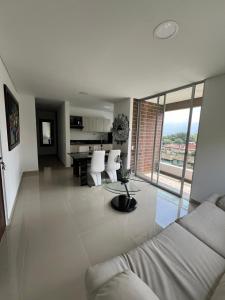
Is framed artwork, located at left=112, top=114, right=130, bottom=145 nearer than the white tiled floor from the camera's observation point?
No

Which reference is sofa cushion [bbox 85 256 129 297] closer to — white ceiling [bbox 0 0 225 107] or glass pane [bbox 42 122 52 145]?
white ceiling [bbox 0 0 225 107]

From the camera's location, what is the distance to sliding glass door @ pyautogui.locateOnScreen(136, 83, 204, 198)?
3.17 m

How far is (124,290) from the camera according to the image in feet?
2.47

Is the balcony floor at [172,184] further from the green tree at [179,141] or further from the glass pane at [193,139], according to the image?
the green tree at [179,141]

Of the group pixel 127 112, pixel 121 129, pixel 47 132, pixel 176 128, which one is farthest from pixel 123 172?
pixel 47 132

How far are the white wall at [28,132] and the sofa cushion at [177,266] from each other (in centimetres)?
456

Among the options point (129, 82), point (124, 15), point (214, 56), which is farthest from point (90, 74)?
point (214, 56)

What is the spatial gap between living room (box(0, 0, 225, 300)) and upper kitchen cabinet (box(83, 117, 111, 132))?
286 centimetres

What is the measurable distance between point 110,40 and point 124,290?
226 cm

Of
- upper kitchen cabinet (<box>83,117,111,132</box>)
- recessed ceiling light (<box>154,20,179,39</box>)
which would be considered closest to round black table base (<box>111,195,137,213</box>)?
recessed ceiling light (<box>154,20,179,39</box>)

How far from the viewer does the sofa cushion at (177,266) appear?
935mm

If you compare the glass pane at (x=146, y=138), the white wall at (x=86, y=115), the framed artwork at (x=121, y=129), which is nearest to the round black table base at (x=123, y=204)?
the glass pane at (x=146, y=138)

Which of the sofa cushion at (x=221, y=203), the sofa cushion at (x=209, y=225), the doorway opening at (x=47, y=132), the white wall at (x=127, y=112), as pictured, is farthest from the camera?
the doorway opening at (x=47, y=132)

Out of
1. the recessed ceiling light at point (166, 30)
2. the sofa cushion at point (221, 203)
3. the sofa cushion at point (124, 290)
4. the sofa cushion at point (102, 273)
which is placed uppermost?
the recessed ceiling light at point (166, 30)
